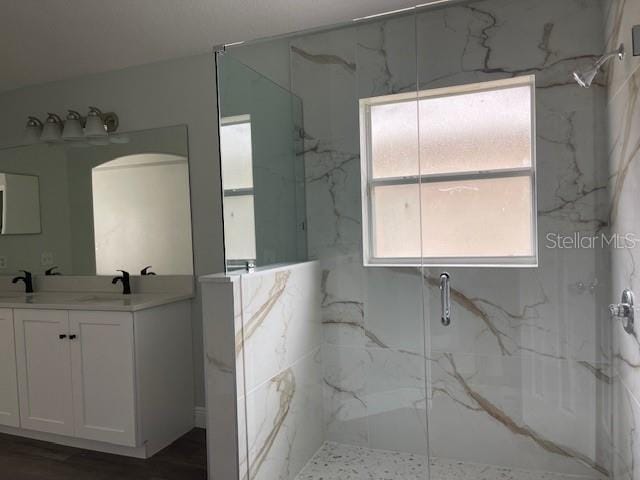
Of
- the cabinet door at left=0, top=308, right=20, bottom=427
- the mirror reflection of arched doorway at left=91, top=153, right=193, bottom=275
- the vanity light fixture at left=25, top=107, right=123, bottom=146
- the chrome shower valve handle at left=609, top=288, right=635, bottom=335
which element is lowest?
the cabinet door at left=0, top=308, right=20, bottom=427

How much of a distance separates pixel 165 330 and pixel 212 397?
0.98 m

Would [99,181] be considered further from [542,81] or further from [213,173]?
[542,81]

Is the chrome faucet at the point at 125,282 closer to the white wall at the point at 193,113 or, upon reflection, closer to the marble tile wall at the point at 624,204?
the white wall at the point at 193,113

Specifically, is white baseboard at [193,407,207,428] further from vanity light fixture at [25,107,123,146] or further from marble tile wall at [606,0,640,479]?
marble tile wall at [606,0,640,479]

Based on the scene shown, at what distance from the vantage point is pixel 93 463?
2449 mm

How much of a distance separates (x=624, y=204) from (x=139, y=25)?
8.08 ft

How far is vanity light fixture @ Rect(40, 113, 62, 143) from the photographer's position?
10.4 feet

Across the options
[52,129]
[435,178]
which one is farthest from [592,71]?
[52,129]

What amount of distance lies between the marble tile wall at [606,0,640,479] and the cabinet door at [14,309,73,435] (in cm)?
276


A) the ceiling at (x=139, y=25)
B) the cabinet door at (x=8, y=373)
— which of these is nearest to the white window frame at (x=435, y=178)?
the ceiling at (x=139, y=25)

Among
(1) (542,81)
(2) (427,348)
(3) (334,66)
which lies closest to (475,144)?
(1) (542,81)

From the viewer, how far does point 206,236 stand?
9.47 feet

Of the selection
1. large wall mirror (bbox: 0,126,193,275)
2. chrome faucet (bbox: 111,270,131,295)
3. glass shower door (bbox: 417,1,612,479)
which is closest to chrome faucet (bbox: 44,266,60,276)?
large wall mirror (bbox: 0,126,193,275)

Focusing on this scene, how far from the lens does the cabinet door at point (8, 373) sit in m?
2.76
